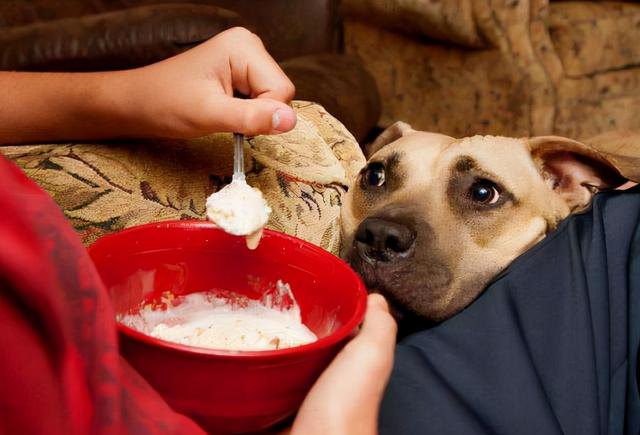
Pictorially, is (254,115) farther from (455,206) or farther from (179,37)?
(179,37)

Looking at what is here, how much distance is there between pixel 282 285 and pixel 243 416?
25cm

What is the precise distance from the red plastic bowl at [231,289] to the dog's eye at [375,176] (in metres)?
0.66

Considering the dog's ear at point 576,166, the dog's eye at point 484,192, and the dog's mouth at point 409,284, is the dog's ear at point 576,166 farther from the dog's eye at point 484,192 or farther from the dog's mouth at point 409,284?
the dog's mouth at point 409,284

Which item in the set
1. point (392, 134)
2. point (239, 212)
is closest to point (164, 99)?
point (239, 212)

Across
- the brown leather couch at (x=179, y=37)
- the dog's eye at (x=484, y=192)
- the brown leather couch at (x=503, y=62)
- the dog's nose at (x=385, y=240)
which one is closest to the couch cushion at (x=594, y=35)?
the brown leather couch at (x=503, y=62)

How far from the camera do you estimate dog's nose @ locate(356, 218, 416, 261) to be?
4.17 feet

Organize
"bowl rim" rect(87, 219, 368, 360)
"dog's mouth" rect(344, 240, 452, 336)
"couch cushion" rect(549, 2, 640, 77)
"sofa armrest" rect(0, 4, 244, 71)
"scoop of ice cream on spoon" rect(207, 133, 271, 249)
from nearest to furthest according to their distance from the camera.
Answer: "bowl rim" rect(87, 219, 368, 360) < "scoop of ice cream on spoon" rect(207, 133, 271, 249) < "dog's mouth" rect(344, 240, 452, 336) < "sofa armrest" rect(0, 4, 244, 71) < "couch cushion" rect(549, 2, 640, 77)

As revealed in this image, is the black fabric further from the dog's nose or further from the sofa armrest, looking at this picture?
the sofa armrest

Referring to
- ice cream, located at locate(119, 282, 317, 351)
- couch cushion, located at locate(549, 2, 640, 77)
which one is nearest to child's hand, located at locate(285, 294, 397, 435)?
ice cream, located at locate(119, 282, 317, 351)

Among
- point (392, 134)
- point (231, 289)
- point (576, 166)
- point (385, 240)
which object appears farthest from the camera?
point (392, 134)

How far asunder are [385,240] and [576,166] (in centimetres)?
54

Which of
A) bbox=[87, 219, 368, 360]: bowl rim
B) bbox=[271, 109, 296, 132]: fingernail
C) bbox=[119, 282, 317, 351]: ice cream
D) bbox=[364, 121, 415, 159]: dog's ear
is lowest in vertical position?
bbox=[364, 121, 415, 159]: dog's ear

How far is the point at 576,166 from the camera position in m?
1.52

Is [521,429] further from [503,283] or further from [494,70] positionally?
[494,70]
